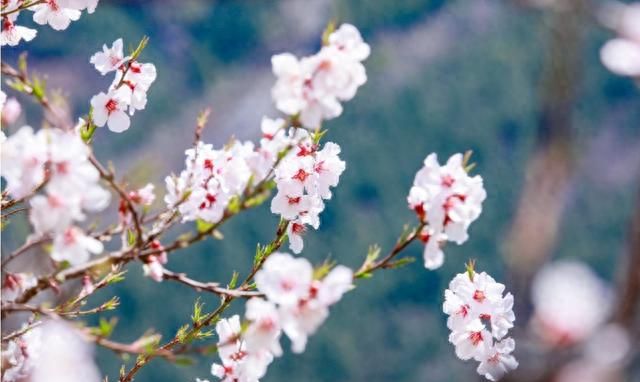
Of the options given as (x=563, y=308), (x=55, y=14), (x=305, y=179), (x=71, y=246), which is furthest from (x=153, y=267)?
(x=563, y=308)

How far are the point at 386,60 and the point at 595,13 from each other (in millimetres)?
6326

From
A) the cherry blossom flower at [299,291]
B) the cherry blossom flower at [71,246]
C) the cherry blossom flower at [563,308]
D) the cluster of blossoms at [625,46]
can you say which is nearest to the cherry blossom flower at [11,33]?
the cherry blossom flower at [71,246]

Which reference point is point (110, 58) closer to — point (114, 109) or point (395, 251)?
point (114, 109)

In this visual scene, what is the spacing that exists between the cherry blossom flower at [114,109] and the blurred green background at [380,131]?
15.5 ft

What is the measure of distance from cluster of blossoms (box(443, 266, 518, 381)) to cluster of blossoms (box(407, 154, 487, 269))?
0.51 ft

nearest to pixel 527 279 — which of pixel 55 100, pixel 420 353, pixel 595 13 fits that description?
pixel 595 13

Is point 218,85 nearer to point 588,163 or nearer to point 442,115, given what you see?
point 442,115

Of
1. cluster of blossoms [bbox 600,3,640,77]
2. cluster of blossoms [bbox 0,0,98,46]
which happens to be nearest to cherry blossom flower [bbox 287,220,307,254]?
cluster of blossoms [bbox 0,0,98,46]

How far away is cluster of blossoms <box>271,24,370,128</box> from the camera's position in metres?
0.70

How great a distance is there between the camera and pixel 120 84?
2.92ft

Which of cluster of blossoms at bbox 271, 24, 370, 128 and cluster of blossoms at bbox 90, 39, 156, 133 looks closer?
cluster of blossoms at bbox 271, 24, 370, 128

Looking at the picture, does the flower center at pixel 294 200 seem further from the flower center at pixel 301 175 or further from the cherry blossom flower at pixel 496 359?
the cherry blossom flower at pixel 496 359

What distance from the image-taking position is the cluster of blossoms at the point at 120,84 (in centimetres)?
89

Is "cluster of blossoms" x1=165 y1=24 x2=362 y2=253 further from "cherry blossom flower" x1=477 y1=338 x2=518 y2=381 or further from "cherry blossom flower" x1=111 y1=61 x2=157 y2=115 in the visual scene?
"cherry blossom flower" x1=477 y1=338 x2=518 y2=381
